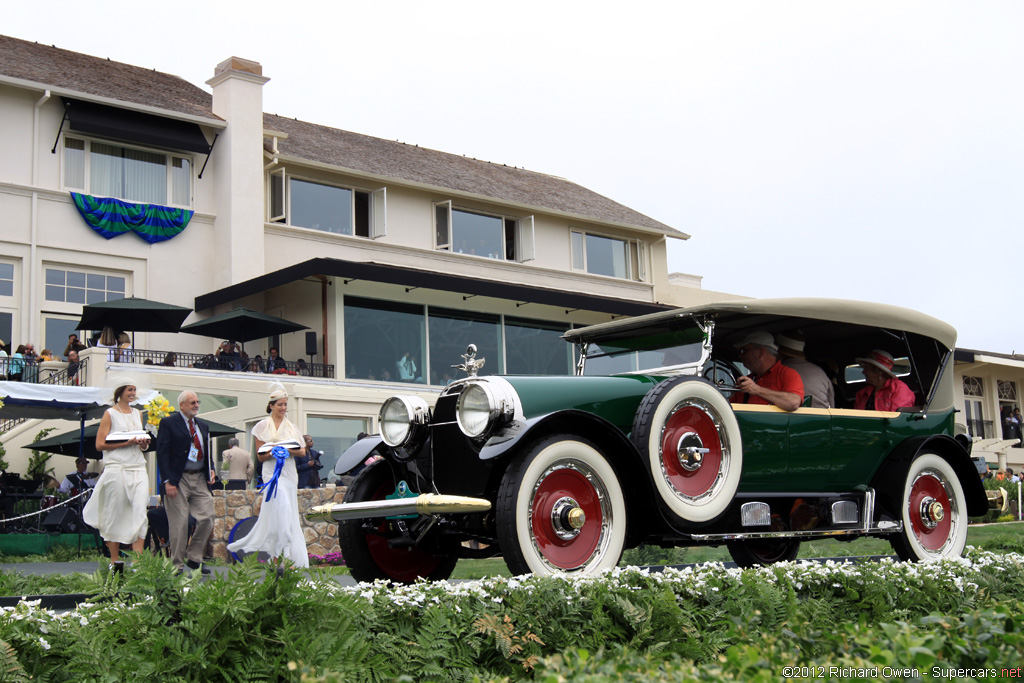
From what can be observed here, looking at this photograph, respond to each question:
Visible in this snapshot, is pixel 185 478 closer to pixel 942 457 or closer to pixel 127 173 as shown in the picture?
pixel 942 457

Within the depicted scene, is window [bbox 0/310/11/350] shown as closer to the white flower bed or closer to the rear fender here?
the rear fender

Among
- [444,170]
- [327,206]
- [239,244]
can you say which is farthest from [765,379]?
[444,170]

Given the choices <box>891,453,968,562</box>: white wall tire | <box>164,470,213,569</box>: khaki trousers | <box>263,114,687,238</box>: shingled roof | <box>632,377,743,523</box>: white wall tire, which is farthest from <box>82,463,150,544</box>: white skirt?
<box>263,114,687,238</box>: shingled roof

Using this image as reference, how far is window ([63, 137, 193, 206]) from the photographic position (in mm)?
25219

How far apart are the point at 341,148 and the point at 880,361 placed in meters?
24.2

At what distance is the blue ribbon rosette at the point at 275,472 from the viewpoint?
9.25 m

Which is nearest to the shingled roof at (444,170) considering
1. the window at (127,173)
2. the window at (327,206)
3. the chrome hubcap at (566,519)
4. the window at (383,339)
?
the window at (327,206)

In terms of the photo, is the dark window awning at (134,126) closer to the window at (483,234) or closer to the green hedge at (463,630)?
the window at (483,234)

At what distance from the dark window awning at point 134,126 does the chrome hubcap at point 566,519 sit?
22.4 m

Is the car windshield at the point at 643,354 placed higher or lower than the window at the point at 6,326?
lower

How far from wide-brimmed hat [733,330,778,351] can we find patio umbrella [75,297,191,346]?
53.1 ft

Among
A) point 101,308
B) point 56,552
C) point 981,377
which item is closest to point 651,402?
point 56,552

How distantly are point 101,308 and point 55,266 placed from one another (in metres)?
4.33

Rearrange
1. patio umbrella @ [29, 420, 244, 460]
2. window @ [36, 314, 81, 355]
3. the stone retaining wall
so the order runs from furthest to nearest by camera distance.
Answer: window @ [36, 314, 81, 355]
patio umbrella @ [29, 420, 244, 460]
the stone retaining wall
